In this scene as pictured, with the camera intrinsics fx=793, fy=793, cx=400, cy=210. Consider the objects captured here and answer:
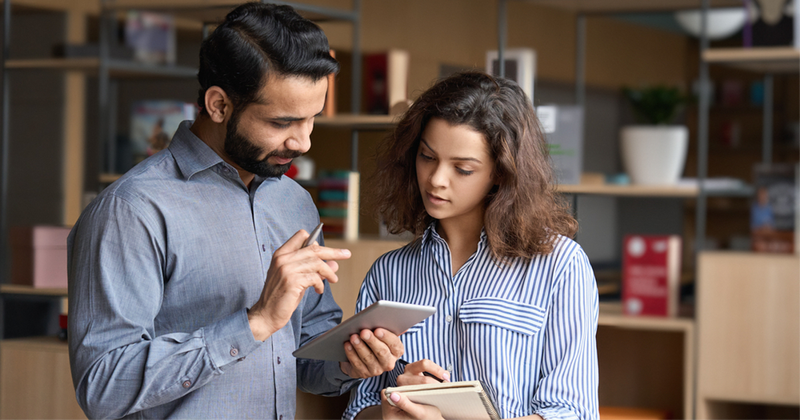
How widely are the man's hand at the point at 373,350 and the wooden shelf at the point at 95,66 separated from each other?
239 cm

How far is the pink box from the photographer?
312 centimetres

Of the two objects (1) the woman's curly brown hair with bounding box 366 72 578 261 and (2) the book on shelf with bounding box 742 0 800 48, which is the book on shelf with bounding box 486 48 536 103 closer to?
(1) the woman's curly brown hair with bounding box 366 72 578 261

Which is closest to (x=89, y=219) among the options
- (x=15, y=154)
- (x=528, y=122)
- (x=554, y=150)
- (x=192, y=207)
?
(x=192, y=207)

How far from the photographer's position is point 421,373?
129 centimetres

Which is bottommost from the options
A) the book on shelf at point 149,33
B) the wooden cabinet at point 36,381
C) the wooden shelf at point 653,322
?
the wooden cabinet at point 36,381

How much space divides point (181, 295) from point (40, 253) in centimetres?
210

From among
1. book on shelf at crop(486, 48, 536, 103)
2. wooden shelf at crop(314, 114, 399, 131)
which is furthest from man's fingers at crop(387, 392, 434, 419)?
wooden shelf at crop(314, 114, 399, 131)

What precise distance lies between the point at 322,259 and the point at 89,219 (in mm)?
373

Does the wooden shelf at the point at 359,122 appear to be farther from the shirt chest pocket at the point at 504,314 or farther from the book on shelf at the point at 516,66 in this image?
the shirt chest pocket at the point at 504,314

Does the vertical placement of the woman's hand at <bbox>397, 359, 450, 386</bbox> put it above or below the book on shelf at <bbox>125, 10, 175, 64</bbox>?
below

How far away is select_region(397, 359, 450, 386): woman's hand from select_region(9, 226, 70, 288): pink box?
2236 mm

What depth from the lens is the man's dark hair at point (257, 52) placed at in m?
1.31

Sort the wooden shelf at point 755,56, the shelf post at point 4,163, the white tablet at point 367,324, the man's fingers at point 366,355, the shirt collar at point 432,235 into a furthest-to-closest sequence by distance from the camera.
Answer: the shelf post at point 4,163, the wooden shelf at point 755,56, the shirt collar at point 432,235, the man's fingers at point 366,355, the white tablet at point 367,324

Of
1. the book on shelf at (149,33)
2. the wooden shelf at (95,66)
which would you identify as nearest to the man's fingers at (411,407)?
the wooden shelf at (95,66)
